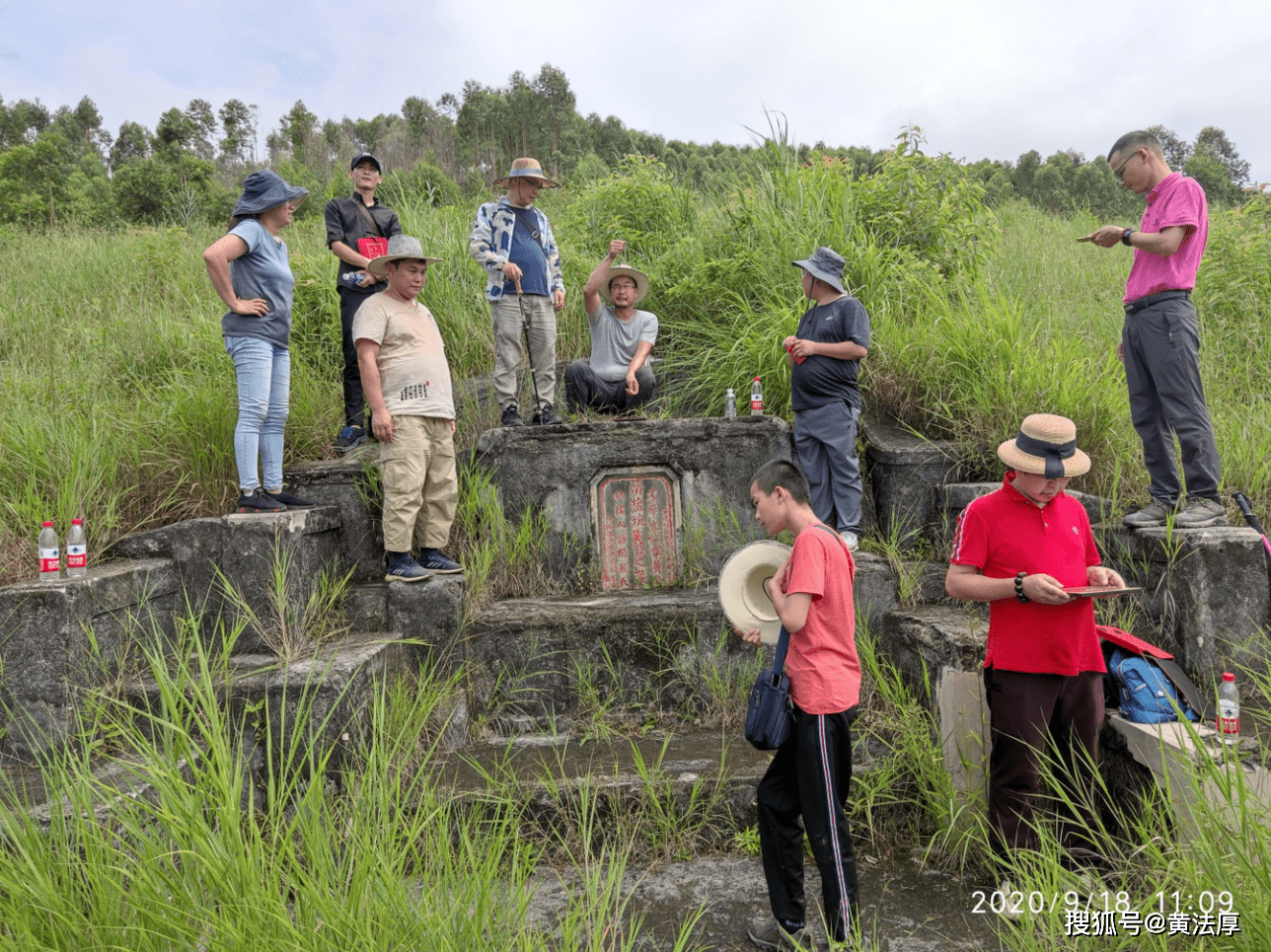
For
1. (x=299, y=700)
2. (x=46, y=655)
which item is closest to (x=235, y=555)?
(x=46, y=655)

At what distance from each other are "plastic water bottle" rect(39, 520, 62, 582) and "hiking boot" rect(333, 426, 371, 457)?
205cm

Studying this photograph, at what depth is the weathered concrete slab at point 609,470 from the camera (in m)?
5.69

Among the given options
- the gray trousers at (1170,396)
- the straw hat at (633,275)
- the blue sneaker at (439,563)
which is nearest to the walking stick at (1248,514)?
the gray trousers at (1170,396)

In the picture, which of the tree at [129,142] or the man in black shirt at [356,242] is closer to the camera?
the man in black shirt at [356,242]

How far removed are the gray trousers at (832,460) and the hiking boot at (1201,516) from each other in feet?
5.60

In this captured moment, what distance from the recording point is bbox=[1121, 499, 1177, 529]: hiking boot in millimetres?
4473

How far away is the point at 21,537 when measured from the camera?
4508 mm

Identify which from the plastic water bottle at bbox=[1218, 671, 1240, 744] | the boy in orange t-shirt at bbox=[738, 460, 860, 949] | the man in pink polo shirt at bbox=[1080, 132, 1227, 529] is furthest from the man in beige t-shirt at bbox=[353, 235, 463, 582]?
the plastic water bottle at bbox=[1218, 671, 1240, 744]

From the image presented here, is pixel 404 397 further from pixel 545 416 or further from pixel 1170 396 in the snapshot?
pixel 1170 396

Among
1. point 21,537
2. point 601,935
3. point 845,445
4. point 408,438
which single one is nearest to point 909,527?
point 845,445

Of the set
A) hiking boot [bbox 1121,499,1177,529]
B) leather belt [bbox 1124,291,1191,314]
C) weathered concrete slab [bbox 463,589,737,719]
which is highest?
leather belt [bbox 1124,291,1191,314]

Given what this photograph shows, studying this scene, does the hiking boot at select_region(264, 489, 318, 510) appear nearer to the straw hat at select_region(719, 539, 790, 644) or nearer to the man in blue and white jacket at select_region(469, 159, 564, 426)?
the man in blue and white jacket at select_region(469, 159, 564, 426)

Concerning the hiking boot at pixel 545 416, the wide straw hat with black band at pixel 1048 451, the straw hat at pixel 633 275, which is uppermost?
the straw hat at pixel 633 275

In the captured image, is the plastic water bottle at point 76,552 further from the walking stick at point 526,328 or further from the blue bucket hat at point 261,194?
the walking stick at point 526,328
